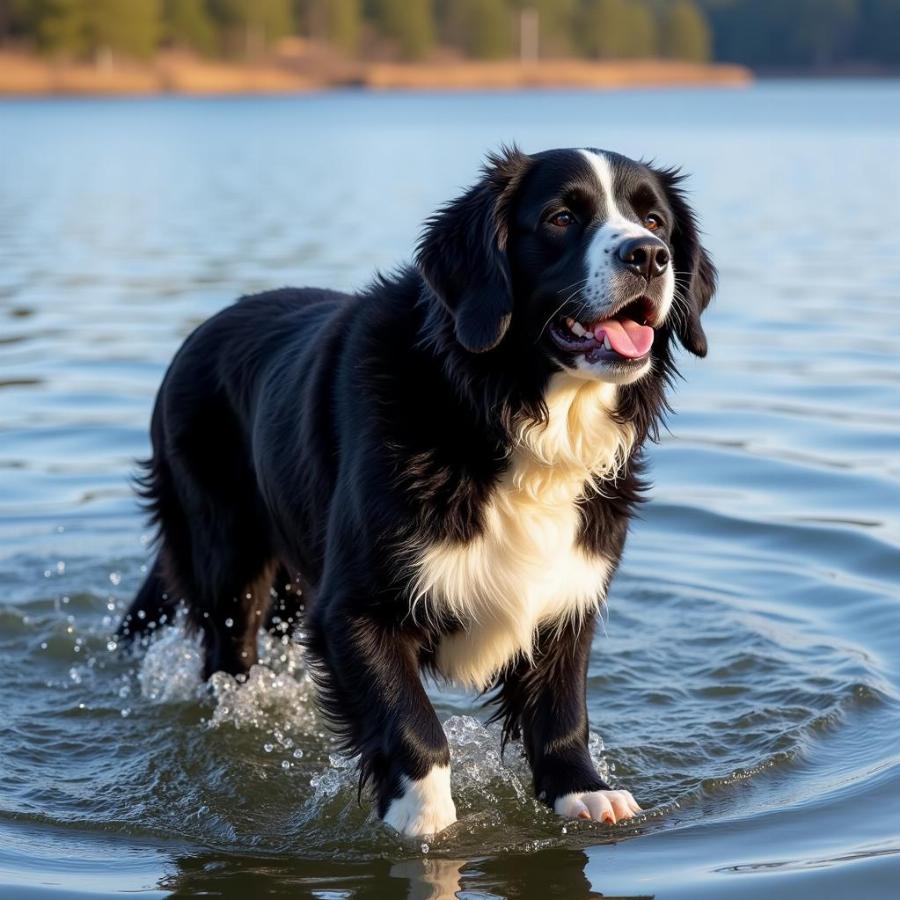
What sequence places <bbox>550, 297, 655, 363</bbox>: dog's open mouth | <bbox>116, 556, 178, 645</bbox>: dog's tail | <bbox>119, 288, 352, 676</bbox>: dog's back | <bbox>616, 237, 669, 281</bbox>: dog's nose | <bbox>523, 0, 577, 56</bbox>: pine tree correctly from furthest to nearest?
<bbox>523, 0, 577, 56</bbox>: pine tree
<bbox>116, 556, 178, 645</bbox>: dog's tail
<bbox>119, 288, 352, 676</bbox>: dog's back
<bbox>550, 297, 655, 363</bbox>: dog's open mouth
<bbox>616, 237, 669, 281</bbox>: dog's nose

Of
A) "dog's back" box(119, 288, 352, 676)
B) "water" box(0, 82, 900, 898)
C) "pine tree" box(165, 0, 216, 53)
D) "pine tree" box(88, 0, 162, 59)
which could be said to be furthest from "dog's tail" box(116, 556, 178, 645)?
"pine tree" box(165, 0, 216, 53)

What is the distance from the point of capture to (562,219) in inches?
168

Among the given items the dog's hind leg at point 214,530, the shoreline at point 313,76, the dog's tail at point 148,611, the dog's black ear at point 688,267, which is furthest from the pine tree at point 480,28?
the dog's black ear at point 688,267

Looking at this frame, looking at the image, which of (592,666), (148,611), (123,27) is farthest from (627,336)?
(123,27)

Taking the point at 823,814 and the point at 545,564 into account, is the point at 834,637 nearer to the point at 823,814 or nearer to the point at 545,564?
the point at 823,814

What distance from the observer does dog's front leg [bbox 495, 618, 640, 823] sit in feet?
15.1

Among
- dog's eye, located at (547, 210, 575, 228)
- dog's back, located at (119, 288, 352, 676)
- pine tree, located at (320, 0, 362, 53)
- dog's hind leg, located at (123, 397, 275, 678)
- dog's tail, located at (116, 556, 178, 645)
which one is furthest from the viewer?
pine tree, located at (320, 0, 362, 53)

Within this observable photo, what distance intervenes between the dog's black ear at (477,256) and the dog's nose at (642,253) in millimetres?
357

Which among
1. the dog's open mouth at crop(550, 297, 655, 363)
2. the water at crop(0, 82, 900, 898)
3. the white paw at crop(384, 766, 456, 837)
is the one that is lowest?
the water at crop(0, 82, 900, 898)

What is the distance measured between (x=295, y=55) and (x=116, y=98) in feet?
70.1

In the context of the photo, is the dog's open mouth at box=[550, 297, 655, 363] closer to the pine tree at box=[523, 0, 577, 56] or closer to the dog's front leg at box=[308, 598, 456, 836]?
the dog's front leg at box=[308, 598, 456, 836]

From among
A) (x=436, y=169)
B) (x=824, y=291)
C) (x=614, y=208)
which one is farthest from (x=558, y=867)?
(x=436, y=169)

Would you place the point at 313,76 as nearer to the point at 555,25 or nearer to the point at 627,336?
the point at 555,25

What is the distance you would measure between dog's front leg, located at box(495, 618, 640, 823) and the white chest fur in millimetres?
175
